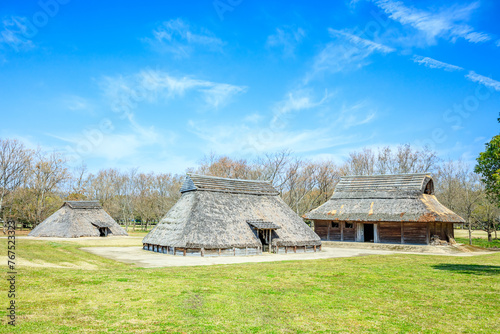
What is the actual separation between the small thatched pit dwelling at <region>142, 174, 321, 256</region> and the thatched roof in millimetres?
7865

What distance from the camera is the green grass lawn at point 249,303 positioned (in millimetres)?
8492

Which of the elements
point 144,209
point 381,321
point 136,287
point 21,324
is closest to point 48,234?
point 144,209

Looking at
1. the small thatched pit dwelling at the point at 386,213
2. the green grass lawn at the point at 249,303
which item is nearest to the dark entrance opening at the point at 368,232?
the small thatched pit dwelling at the point at 386,213

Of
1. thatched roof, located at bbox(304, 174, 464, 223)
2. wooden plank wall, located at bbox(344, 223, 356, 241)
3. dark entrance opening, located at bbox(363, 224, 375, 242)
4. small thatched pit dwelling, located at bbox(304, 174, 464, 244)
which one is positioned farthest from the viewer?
dark entrance opening, located at bbox(363, 224, 375, 242)

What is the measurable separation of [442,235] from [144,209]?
5553 cm

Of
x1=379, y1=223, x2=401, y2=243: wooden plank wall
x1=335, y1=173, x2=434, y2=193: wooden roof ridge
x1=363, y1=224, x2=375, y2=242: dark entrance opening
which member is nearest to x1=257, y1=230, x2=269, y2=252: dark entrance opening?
x1=379, y1=223, x2=401, y2=243: wooden plank wall

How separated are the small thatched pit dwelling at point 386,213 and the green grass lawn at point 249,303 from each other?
61.1 feet

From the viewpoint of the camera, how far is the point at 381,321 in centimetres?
927

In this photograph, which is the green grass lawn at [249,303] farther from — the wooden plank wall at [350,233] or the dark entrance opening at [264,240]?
the wooden plank wall at [350,233]

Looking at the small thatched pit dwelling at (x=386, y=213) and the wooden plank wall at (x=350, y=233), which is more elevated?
the small thatched pit dwelling at (x=386, y=213)

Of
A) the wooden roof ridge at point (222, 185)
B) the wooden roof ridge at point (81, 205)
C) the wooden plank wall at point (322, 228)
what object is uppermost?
the wooden roof ridge at point (222, 185)

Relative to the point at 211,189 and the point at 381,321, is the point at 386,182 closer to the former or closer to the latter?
the point at 211,189

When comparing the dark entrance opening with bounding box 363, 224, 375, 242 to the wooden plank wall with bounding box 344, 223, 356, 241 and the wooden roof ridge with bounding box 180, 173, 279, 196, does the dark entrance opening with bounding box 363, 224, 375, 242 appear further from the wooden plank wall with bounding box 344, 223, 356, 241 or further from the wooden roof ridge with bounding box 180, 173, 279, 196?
the wooden roof ridge with bounding box 180, 173, 279, 196

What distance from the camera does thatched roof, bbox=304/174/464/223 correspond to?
113 ft
